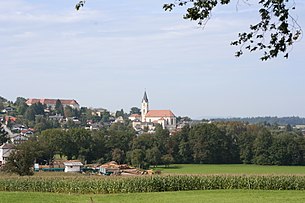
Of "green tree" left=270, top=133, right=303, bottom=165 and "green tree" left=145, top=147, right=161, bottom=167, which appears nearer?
"green tree" left=145, top=147, right=161, bottom=167

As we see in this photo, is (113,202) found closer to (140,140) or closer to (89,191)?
(89,191)

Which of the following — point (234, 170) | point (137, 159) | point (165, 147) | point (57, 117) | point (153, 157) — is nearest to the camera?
point (234, 170)

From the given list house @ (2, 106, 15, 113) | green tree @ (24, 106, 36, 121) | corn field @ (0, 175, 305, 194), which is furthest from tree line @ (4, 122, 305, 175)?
house @ (2, 106, 15, 113)

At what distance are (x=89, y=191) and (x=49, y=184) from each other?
263 centimetres

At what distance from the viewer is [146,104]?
196500 millimetres

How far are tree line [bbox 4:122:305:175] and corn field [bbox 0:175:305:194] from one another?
35045mm

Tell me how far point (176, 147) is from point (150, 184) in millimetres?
48288

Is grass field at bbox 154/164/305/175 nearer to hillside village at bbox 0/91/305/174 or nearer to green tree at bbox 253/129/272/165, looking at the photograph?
hillside village at bbox 0/91/305/174

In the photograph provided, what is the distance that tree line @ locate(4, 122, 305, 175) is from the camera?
237ft

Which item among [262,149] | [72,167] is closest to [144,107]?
[262,149]

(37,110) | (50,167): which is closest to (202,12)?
(50,167)

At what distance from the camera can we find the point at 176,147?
79812 mm

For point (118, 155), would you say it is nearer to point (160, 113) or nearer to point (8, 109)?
point (160, 113)

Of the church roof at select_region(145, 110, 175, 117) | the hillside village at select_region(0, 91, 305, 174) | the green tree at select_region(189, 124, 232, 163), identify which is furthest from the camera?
the church roof at select_region(145, 110, 175, 117)
